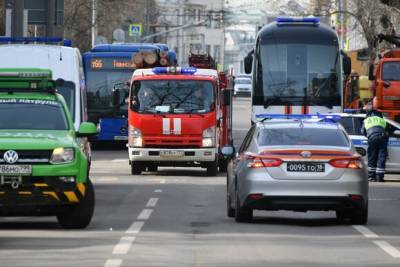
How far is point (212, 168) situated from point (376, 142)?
3.94 metres

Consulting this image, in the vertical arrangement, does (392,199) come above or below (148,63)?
below

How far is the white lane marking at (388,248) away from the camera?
15.1 metres

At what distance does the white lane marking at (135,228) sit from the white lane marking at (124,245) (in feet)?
2.48

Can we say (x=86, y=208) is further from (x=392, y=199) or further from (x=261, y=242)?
(x=392, y=199)

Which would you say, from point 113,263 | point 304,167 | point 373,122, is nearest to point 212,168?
point 373,122

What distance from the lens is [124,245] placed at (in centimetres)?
1570

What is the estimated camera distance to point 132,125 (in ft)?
103

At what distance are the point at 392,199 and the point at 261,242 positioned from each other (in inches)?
370

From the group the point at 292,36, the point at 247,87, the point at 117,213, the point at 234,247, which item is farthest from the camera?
the point at 247,87

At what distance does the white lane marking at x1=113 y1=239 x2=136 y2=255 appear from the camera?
15.0m

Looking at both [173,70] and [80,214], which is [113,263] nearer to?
[80,214]

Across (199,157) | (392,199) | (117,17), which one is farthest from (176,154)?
(117,17)

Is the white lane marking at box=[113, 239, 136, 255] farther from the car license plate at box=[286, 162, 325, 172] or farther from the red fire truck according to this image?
the red fire truck

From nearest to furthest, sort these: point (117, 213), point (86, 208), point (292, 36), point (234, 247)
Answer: point (234, 247), point (86, 208), point (117, 213), point (292, 36)
